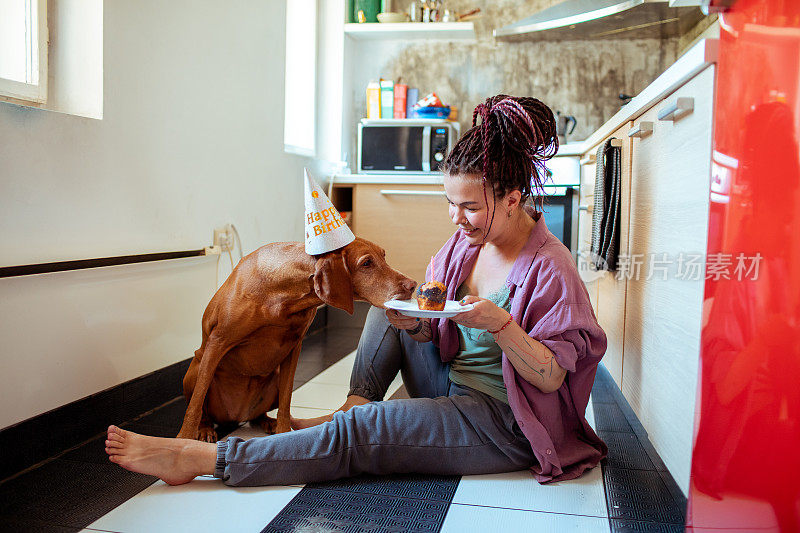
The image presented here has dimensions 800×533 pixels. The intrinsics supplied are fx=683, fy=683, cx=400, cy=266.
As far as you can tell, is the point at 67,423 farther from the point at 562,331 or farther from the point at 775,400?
the point at 775,400

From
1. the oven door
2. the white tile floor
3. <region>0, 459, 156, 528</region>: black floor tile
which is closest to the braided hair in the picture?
the white tile floor

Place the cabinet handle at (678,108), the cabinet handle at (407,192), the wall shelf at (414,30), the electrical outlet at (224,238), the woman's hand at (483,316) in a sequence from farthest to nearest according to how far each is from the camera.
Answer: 1. the wall shelf at (414,30)
2. the cabinet handle at (407,192)
3. the electrical outlet at (224,238)
4. the woman's hand at (483,316)
5. the cabinet handle at (678,108)

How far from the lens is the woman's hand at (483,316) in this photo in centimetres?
151

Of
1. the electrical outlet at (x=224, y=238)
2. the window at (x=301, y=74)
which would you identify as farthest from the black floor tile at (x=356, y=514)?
the window at (x=301, y=74)

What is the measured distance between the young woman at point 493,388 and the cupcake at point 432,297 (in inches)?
2.3

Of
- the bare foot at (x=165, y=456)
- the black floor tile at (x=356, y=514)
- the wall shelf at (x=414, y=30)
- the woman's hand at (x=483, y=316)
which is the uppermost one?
the wall shelf at (x=414, y=30)

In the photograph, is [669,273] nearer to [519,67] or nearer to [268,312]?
[268,312]

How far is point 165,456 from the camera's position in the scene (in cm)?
160

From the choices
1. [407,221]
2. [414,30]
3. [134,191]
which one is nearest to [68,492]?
[134,191]

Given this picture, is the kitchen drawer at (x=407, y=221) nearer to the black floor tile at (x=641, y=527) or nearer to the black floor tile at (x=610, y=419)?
the black floor tile at (x=610, y=419)

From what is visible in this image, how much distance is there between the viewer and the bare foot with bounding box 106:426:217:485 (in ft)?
5.23

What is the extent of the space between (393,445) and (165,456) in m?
0.54

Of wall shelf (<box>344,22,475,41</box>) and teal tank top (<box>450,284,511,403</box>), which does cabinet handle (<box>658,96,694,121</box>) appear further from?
wall shelf (<box>344,22,475,41</box>)

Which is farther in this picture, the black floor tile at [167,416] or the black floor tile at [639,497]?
the black floor tile at [167,416]
